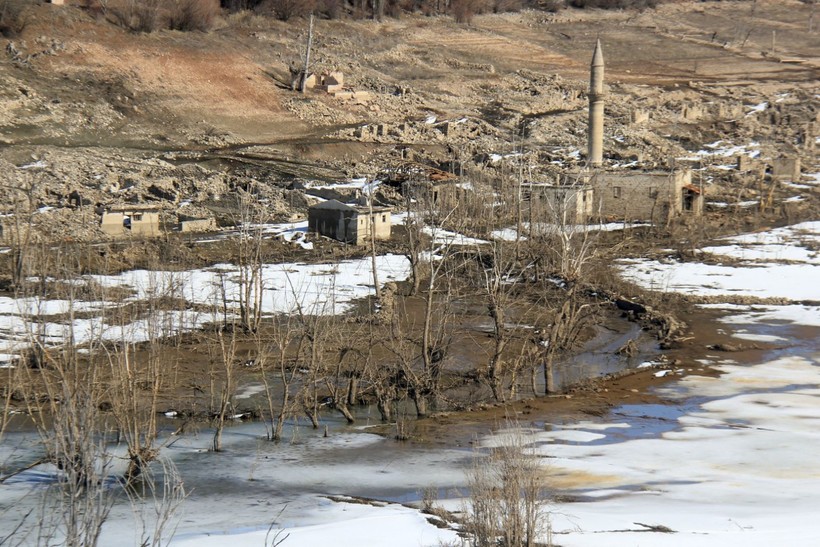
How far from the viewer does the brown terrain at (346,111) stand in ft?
132

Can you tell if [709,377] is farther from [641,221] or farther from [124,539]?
[641,221]

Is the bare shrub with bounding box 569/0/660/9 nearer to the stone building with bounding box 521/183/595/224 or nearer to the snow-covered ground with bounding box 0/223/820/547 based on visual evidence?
the stone building with bounding box 521/183/595/224

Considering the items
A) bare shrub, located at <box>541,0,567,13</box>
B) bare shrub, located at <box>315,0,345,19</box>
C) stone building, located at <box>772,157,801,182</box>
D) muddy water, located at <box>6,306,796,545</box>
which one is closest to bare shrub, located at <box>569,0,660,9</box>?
bare shrub, located at <box>541,0,567,13</box>

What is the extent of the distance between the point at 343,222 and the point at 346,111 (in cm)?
2102

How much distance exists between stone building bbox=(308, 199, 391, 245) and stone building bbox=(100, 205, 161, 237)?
4778 millimetres

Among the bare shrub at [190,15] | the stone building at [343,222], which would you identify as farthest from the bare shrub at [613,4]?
the stone building at [343,222]

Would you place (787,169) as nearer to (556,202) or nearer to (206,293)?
(556,202)

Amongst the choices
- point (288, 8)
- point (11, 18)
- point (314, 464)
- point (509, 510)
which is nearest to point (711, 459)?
point (314, 464)

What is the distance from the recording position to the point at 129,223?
118ft

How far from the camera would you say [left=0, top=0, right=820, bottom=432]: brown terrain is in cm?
4019

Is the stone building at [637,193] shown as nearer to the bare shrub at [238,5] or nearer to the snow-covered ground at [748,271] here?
the snow-covered ground at [748,271]

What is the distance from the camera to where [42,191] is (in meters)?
37.7

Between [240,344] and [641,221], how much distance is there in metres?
21.1

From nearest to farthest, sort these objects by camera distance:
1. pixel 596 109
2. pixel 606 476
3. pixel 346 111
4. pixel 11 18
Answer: pixel 606 476 < pixel 596 109 < pixel 11 18 < pixel 346 111
